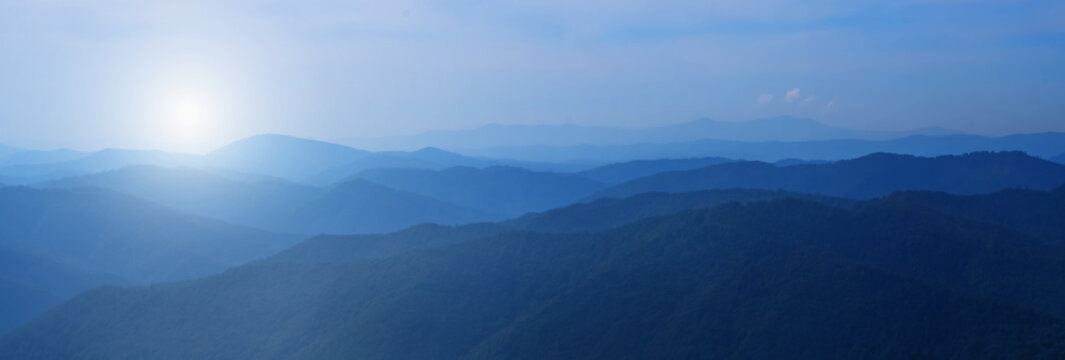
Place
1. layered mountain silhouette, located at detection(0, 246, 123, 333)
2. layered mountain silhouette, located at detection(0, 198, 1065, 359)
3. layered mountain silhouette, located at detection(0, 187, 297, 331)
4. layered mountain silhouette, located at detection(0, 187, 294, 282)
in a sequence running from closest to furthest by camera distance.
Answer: layered mountain silhouette, located at detection(0, 198, 1065, 359) → layered mountain silhouette, located at detection(0, 246, 123, 333) → layered mountain silhouette, located at detection(0, 187, 297, 331) → layered mountain silhouette, located at detection(0, 187, 294, 282)

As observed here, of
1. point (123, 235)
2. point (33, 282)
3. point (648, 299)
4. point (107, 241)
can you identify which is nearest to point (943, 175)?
point (648, 299)

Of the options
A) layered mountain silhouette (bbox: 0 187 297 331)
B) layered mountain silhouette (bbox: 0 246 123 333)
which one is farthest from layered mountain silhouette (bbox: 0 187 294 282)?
layered mountain silhouette (bbox: 0 246 123 333)

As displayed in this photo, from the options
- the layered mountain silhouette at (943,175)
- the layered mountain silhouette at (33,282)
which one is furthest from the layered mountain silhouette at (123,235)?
the layered mountain silhouette at (943,175)

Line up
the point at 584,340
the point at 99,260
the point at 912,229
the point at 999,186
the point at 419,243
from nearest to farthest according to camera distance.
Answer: the point at 584,340, the point at 912,229, the point at 419,243, the point at 99,260, the point at 999,186

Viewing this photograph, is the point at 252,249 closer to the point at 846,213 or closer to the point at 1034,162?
the point at 846,213

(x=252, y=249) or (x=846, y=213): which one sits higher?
(x=846, y=213)

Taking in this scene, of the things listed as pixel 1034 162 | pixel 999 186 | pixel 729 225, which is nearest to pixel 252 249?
pixel 729 225

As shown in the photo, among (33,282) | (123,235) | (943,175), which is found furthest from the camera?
(943,175)

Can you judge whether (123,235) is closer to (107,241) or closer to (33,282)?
(107,241)

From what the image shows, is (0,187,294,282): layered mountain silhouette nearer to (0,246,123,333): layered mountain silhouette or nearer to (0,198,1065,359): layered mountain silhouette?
(0,246,123,333): layered mountain silhouette
